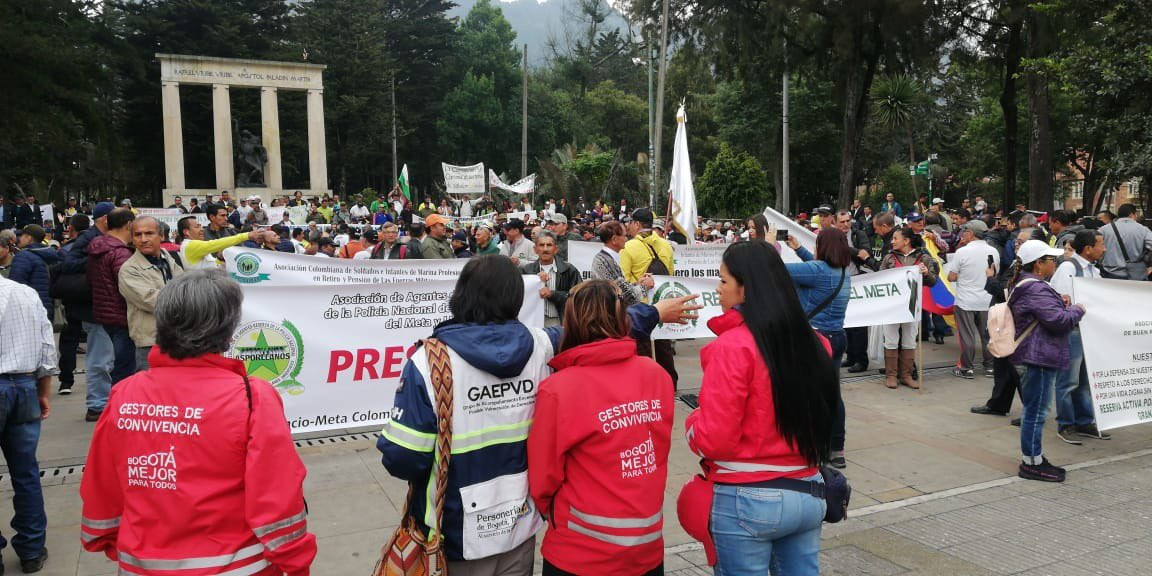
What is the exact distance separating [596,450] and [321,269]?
4.98m

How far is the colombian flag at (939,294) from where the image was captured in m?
10.4

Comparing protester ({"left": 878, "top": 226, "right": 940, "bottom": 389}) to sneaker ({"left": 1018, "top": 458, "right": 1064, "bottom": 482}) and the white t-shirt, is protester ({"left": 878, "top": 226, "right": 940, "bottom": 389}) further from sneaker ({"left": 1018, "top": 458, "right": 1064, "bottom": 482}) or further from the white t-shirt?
sneaker ({"left": 1018, "top": 458, "right": 1064, "bottom": 482})

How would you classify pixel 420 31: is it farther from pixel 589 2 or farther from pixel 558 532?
pixel 558 532

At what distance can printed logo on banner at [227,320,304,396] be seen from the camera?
19.8ft

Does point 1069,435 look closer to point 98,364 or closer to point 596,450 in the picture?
point 596,450

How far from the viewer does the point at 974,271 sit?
952 cm

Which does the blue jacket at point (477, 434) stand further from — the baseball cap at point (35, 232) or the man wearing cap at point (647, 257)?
the baseball cap at point (35, 232)

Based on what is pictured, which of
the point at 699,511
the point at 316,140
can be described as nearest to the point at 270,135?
the point at 316,140

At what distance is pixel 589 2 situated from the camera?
255ft

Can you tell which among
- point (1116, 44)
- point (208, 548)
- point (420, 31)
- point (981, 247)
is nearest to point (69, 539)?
point (208, 548)

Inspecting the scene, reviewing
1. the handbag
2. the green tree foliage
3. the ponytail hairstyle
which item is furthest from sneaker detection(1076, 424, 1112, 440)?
the green tree foliage

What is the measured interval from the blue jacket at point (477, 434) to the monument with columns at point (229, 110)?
104ft

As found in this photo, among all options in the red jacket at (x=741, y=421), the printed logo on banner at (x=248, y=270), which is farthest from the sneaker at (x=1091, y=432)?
the printed logo on banner at (x=248, y=270)

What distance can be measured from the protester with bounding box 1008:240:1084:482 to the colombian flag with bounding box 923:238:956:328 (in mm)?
4381
